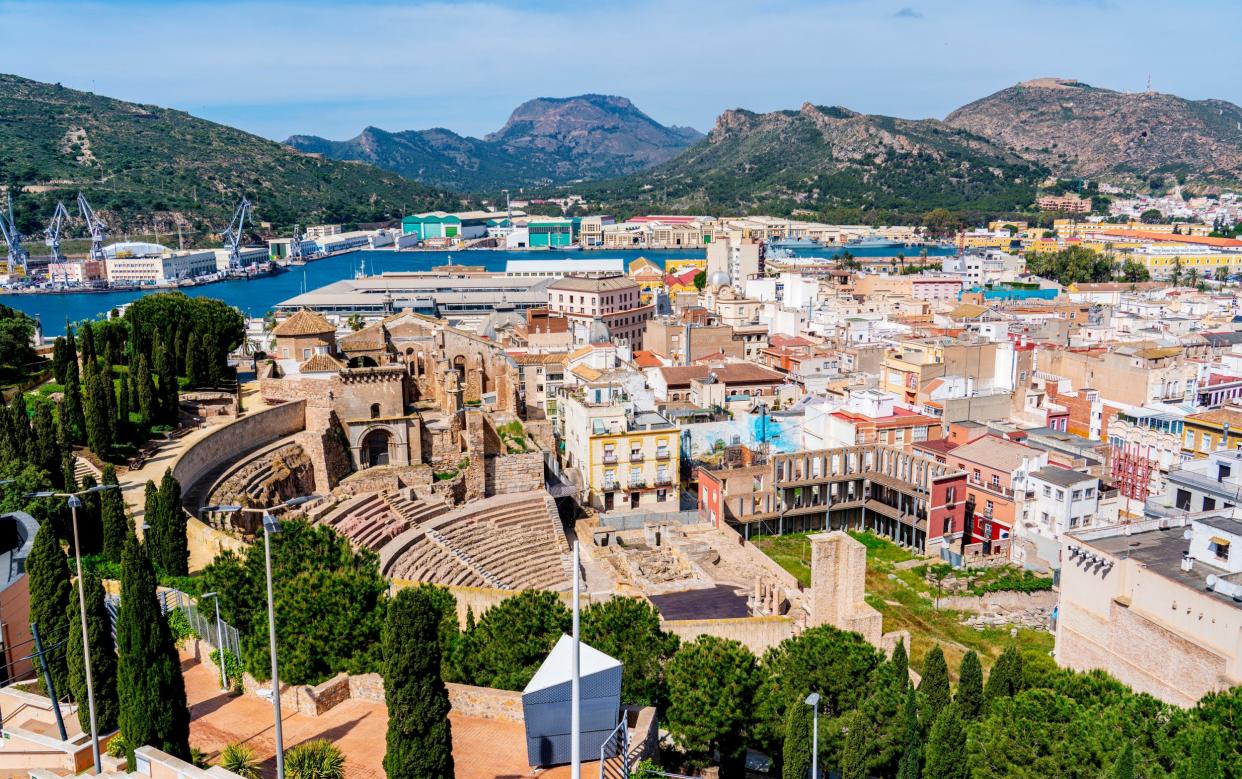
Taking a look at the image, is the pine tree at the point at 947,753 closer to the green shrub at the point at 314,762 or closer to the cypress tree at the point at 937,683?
the cypress tree at the point at 937,683

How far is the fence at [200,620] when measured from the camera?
21016 mm

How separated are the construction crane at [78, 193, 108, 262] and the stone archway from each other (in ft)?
421

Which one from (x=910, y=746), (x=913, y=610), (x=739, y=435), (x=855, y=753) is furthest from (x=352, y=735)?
(x=739, y=435)

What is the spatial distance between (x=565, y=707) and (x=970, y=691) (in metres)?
11.1

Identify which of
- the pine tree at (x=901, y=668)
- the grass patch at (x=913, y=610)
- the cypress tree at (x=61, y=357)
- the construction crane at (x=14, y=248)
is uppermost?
the construction crane at (x=14, y=248)

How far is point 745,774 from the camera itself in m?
22.1

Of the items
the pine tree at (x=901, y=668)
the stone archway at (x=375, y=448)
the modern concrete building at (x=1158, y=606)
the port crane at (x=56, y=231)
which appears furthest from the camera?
the port crane at (x=56, y=231)

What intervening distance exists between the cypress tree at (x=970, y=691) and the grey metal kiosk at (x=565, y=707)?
993 centimetres

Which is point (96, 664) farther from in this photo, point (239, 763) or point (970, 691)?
point (970, 691)

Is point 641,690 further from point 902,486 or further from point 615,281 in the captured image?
point 615,281

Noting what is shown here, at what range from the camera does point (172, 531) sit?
25.5 metres

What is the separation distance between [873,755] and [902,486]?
24.3 meters

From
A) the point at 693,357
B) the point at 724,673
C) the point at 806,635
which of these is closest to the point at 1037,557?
the point at 806,635

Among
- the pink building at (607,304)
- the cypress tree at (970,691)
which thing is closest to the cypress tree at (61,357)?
the cypress tree at (970,691)
